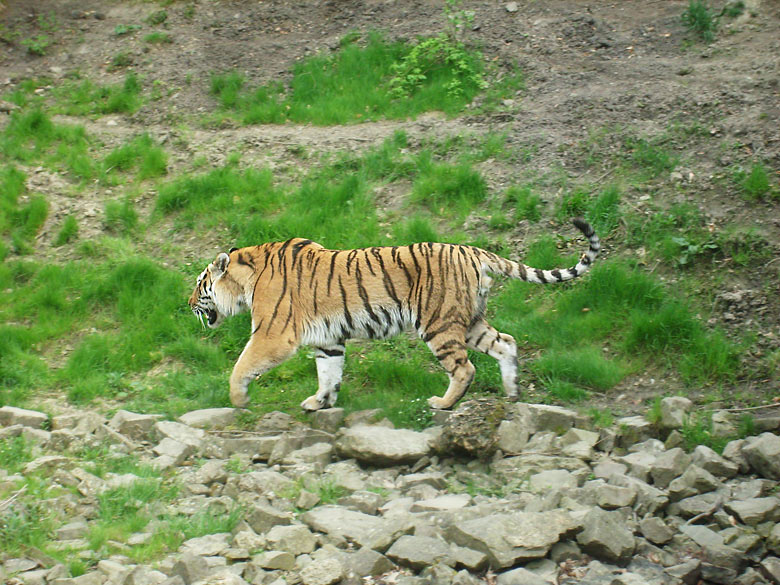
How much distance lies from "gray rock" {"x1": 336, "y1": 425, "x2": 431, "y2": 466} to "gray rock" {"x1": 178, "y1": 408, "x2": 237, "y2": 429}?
4.07 ft

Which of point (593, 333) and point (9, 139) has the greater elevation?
point (9, 139)

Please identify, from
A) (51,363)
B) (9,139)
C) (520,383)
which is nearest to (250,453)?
(520,383)

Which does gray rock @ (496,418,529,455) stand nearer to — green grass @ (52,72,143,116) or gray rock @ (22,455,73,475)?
gray rock @ (22,455,73,475)

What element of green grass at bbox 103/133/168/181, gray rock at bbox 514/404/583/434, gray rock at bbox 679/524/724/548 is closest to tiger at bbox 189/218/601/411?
gray rock at bbox 514/404/583/434

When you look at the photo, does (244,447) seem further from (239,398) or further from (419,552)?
(419,552)

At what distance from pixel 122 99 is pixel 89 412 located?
5.93 meters

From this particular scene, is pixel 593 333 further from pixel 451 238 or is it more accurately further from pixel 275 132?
pixel 275 132

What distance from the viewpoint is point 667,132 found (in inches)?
388

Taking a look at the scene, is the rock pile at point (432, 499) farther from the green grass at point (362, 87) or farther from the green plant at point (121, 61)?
the green plant at point (121, 61)

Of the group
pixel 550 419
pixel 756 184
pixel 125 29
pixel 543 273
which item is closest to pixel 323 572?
pixel 550 419

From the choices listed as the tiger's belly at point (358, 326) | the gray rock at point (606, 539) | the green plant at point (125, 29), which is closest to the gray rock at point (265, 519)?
the gray rock at point (606, 539)

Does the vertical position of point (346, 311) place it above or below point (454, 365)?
above

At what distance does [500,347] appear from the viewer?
7.54 meters

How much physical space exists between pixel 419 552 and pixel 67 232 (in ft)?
23.4
